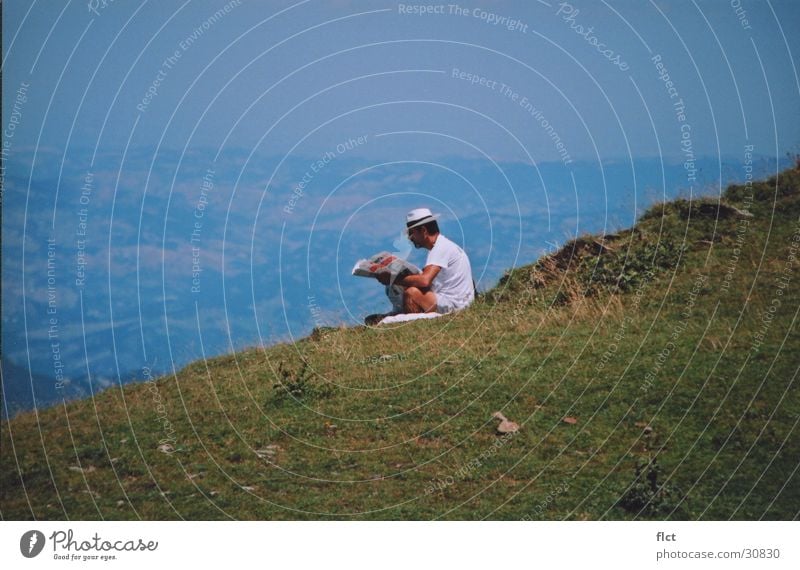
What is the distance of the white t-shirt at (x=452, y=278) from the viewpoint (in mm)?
18047

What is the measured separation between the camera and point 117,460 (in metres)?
13.7

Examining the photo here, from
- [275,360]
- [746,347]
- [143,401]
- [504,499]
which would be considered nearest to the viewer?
[504,499]

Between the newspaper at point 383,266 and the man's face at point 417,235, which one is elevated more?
the man's face at point 417,235

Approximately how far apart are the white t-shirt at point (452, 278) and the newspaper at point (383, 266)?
0.49m

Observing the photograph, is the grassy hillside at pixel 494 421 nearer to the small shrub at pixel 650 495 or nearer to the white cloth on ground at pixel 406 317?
the small shrub at pixel 650 495

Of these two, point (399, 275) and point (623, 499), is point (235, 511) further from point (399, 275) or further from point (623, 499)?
point (399, 275)

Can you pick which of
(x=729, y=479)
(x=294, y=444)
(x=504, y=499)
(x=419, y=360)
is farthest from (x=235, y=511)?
(x=729, y=479)

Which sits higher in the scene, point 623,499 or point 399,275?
point 399,275

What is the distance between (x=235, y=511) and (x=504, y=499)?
3155mm

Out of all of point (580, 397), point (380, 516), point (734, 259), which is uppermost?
point (734, 259)

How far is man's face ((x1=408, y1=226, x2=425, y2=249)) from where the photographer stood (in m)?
17.9

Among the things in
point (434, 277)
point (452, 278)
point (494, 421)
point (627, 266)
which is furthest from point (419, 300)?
point (494, 421)

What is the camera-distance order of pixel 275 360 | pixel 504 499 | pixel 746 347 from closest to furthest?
pixel 504 499 → pixel 746 347 → pixel 275 360

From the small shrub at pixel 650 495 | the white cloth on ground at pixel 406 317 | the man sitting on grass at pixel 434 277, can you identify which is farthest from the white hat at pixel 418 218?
the small shrub at pixel 650 495
